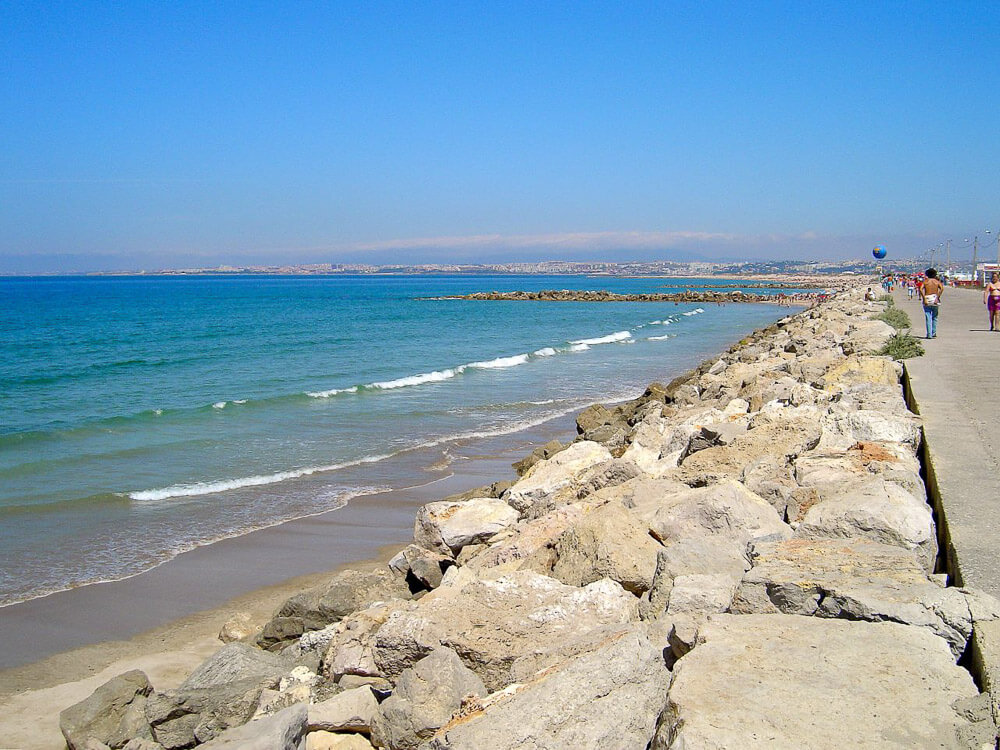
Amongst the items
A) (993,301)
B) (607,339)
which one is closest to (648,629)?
(993,301)

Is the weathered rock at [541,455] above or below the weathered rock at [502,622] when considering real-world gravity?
below

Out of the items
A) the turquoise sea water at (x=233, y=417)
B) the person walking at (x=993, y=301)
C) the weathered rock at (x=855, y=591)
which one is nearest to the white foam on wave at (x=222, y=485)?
the turquoise sea water at (x=233, y=417)

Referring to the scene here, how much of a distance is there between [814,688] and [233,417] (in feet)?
50.7

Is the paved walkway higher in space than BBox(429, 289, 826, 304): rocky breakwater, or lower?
higher

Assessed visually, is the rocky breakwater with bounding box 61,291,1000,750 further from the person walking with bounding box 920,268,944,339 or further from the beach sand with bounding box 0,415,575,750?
the person walking with bounding box 920,268,944,339

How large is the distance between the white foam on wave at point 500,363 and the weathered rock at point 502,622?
2156 centimetres

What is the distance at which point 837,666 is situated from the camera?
8.83ft

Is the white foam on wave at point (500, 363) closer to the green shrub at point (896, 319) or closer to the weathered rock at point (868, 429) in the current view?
the green shrub at point (896, 319)

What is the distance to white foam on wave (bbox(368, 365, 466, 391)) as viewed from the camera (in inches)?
826

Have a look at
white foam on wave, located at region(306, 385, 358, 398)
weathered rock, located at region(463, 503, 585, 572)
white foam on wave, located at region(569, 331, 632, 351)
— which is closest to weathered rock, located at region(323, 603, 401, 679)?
weathered rock, located at region(463, 503, 585, 572)

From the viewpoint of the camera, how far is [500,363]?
2697 centimetres

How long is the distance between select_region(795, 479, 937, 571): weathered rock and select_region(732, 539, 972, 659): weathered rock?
16.2 inches

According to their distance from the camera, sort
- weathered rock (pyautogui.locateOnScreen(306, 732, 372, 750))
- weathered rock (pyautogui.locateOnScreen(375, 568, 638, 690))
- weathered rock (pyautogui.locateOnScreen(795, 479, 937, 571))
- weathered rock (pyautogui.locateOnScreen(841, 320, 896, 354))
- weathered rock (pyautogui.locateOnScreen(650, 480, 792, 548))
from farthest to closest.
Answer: weathered rock (pyautogui.locateOnScreen(841, 320, 896, 354)) → weathered rock (pyautogui.locateOnScreen(650, 480, 792, 548)) → weathered rock (pyautogui.locateOnScreen(795, 479, 937, 571)) → weathered rock (pyautogui.locateOnScreen(375, 568, 638, 690)) → weathered rock (pyautogui.locateOnScreen(306, 732, 372, 750))

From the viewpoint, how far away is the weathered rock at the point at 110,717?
4586 mm
